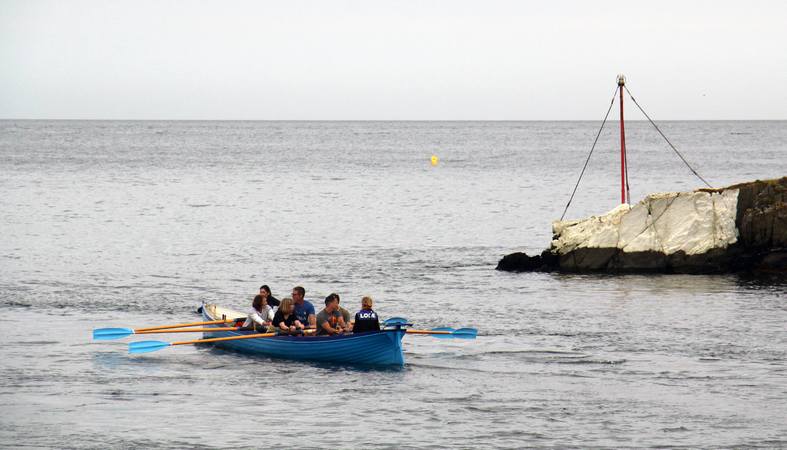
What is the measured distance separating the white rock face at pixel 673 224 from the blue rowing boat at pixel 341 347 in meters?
13.6

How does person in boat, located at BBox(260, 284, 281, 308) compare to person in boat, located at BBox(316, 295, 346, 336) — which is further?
person in boat, located at BBox(260, 284, 281, 308)

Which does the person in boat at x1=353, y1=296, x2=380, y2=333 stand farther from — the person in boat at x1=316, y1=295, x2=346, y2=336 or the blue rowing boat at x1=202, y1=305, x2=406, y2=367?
the person in boat at x1=316, y1=295, x2=346, y2=336

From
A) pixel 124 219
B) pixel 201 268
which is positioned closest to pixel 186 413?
pixel 201 268

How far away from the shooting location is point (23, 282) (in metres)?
37.1

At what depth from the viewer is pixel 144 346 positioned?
84.3 ft

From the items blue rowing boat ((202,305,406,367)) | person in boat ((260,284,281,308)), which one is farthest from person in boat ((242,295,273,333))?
blue rowing boat ((202,305,406,367))

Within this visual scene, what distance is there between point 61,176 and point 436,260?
59590 mm

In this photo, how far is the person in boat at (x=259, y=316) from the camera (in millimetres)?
26500

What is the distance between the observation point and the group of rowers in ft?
80.3

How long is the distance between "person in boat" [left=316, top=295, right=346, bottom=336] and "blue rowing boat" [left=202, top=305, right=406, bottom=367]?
29 centimetres

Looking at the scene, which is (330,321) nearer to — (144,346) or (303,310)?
(303,310)

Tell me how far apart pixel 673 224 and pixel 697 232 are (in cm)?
86

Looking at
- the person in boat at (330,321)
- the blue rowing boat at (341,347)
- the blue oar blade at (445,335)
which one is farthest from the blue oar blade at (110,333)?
the blue oar blade at (445,335)

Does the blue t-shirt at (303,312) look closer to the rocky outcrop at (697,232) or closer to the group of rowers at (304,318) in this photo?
the group of rowers at (304,318)
